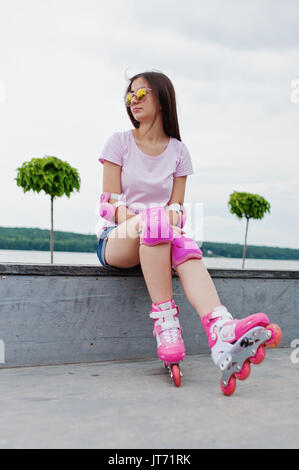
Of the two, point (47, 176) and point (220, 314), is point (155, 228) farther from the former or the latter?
point (47, 176)

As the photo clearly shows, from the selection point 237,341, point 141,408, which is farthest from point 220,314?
point 141,408

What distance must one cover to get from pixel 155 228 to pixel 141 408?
1.90 feet

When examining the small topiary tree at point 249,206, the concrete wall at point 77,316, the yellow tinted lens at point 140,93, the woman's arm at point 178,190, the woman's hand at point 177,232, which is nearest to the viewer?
the woman's hand at point 177,232

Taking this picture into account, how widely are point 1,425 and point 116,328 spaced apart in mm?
872

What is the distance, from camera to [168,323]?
1.61m

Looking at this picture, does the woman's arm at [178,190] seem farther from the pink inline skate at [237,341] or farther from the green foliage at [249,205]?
the green foliage at [249,205]

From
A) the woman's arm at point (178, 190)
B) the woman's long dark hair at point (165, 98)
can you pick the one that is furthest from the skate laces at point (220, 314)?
the woman's long dark hair at point (165, 98)

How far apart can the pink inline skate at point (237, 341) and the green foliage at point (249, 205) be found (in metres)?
11.8

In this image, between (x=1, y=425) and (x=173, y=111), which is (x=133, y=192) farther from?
(x=1, y=425)

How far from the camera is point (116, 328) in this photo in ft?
6.50

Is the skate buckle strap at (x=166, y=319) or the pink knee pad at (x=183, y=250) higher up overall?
the pink knee pad at (x=183, y=250)

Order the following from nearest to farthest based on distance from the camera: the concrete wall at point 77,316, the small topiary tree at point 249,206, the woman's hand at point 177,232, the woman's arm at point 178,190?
1. the woman's hand at point 177,232
2. the concrete wall at point 77,316
3. the woman's arm at point 178,190
4. the small topiary tree at point 249,206

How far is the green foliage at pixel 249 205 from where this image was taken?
12.9 m

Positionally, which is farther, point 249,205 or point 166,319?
point 249,205
